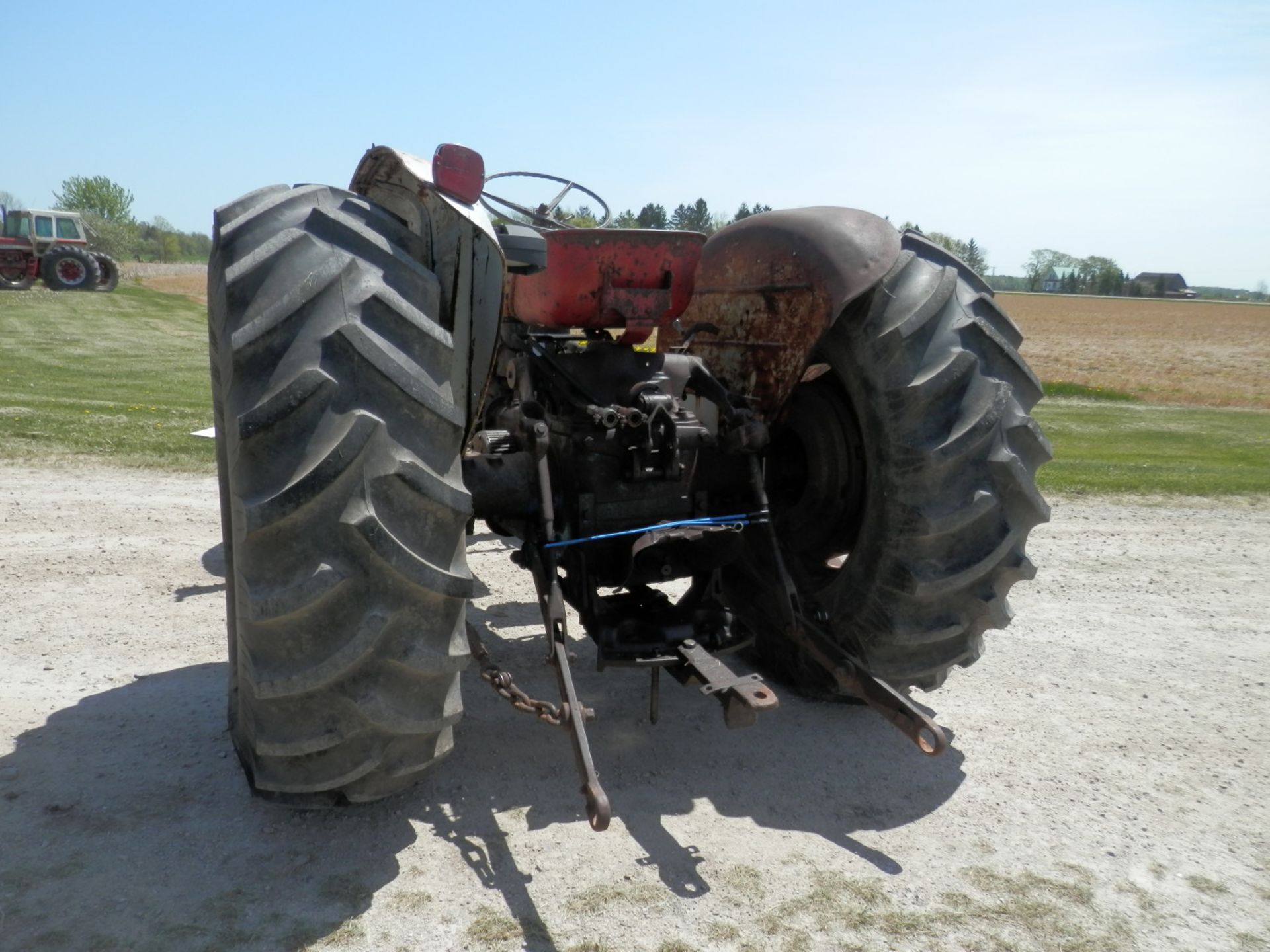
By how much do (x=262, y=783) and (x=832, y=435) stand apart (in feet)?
7.55

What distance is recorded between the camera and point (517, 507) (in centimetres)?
341

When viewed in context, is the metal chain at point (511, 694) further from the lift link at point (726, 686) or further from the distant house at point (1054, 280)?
the distant house at point (1054, 280)

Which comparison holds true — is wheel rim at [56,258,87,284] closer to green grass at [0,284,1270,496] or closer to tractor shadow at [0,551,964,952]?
green grass at [0,284,1270,496]

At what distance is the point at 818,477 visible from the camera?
3.82 metres

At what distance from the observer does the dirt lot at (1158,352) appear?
19938 mm

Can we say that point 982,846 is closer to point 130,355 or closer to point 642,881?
point 642,881

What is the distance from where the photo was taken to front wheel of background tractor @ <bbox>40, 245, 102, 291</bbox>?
28.2m

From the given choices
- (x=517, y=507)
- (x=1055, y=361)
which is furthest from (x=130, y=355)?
(x=1055, y=361)

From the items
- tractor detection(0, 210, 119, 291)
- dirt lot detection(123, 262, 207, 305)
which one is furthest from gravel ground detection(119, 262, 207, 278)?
tractor detection(0, 210, 119, 291)

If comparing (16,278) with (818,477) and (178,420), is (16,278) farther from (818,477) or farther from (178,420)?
(818,477)

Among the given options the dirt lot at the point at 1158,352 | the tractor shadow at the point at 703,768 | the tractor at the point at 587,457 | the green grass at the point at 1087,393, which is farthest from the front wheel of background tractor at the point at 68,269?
the tractor shadow at the point at 703,768

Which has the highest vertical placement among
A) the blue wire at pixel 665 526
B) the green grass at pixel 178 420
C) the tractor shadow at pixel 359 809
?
the blue wire at pixel 665 526

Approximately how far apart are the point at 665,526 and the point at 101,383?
11.9m

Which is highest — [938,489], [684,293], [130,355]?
[684,293]
